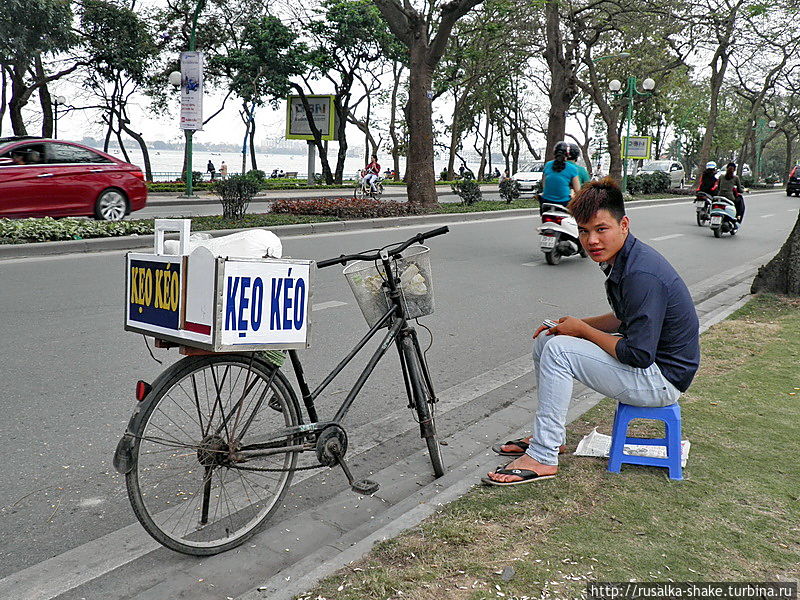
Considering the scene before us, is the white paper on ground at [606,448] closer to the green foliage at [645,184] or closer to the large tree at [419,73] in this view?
the large tree at [419,73]

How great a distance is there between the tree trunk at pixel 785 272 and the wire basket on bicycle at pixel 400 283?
636 centimetres

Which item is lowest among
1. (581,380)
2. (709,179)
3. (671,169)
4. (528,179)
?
(581,380)

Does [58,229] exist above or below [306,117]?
below

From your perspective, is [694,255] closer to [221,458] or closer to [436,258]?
[436,258]

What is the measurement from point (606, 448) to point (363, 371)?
1.39 metres

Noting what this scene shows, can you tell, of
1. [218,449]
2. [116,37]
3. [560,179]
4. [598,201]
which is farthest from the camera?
[116,37]

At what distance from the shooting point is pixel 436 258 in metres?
11.7

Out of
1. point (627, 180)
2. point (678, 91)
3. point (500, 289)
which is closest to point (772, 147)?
point (678, 91)

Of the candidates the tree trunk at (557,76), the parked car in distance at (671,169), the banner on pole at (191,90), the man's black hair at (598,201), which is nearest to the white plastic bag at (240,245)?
the man's black hair at (598,201)

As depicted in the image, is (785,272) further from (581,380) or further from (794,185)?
(794,185)

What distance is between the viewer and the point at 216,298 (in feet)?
8.96

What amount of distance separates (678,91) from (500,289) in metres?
41.7

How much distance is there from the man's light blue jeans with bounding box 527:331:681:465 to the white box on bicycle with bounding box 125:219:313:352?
4.14 feet

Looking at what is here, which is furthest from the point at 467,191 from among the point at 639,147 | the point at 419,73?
the point at 639,147
